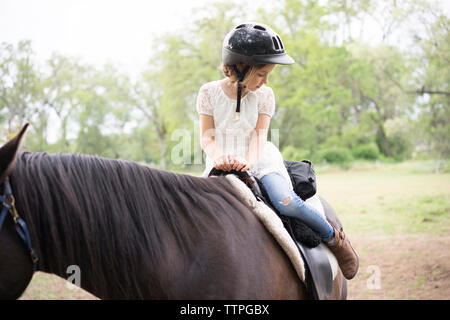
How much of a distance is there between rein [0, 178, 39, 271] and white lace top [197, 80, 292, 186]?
3.73ft

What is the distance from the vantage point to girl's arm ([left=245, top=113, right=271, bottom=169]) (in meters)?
2.20

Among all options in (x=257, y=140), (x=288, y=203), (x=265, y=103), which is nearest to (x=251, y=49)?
(x=265, y=103)

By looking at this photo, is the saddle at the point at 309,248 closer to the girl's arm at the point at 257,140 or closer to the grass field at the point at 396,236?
the girl's arm at the point at 257,140

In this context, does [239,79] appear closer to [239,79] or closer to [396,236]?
[239,79]

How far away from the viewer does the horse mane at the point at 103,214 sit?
1.30 m

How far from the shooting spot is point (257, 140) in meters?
2.27

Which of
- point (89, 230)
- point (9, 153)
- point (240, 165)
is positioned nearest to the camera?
point (9, 153)

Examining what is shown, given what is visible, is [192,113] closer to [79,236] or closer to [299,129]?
[299,129]

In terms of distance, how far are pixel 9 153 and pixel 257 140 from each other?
1444 mm

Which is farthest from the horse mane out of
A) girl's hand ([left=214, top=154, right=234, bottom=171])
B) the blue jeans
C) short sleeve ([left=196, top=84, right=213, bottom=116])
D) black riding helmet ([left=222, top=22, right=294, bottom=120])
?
black riding helmet ([left=222, top=22, right=294, bottom=120])

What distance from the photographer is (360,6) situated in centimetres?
1551
